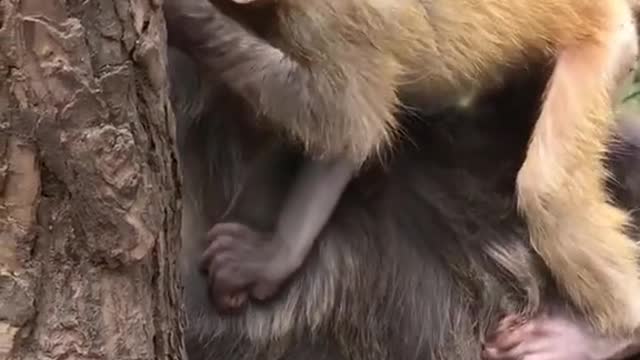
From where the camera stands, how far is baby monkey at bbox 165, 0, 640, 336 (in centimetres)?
160

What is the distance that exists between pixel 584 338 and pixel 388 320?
276 mm

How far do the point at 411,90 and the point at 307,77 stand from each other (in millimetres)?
269

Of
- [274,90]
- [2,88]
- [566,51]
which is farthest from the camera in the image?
[566,51]

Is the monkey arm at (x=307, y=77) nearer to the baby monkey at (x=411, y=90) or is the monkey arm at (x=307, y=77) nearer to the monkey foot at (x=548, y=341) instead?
the baby monkey at (x=411, y=90)

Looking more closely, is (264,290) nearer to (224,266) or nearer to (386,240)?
(224,266)

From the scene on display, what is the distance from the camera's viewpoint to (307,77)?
5.38 ft

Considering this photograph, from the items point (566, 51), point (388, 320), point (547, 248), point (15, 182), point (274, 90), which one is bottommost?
point (388, 320)

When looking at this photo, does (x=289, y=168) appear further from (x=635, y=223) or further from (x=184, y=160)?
(x=635, y=223)

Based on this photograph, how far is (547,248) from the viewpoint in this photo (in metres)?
1.91

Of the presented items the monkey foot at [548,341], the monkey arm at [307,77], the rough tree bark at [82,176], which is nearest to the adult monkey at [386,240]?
the monkey foot at [548,341]

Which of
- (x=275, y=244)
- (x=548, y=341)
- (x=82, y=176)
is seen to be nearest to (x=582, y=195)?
(x=548, y=341)

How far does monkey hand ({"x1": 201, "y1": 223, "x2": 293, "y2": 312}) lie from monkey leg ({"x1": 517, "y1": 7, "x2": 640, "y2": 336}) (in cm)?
37

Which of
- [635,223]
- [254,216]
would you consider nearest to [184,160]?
[254,216]

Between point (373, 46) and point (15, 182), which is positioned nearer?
point (15, 182)
